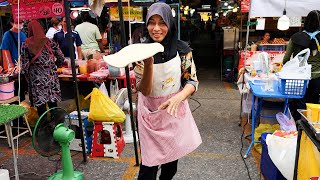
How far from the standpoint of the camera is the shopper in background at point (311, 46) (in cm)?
434

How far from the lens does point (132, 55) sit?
1.83 m

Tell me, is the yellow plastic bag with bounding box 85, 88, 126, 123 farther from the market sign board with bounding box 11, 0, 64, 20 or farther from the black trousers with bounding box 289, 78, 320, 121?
the black trousers with bounding box 289, 78, 320, 121

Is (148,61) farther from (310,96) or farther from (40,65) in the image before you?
(310,96)

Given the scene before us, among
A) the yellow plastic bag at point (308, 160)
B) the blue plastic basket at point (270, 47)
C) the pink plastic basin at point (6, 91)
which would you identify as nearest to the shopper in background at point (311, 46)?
the yellow plastic bag at point (308, 160)

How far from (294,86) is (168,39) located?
7.74 feet

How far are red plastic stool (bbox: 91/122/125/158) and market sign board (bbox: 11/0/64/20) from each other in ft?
6.97

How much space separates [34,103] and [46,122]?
1726 mm

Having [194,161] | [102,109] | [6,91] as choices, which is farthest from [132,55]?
[6,91]

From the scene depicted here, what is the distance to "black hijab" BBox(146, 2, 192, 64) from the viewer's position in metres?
2.10

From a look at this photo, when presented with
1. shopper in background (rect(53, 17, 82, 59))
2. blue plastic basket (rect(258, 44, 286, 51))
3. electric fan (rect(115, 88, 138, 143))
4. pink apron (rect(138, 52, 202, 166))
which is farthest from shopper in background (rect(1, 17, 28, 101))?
blue plastic basket (rect(258, 44, 286, 51))

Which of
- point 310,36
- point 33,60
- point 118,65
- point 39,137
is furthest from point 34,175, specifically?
point 310,36

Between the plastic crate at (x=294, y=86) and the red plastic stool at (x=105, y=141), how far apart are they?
7.80 feet

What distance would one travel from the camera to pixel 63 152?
305 centimetres

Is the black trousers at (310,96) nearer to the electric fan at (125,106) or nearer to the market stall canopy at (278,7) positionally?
the market stall canopy at (278,7)
